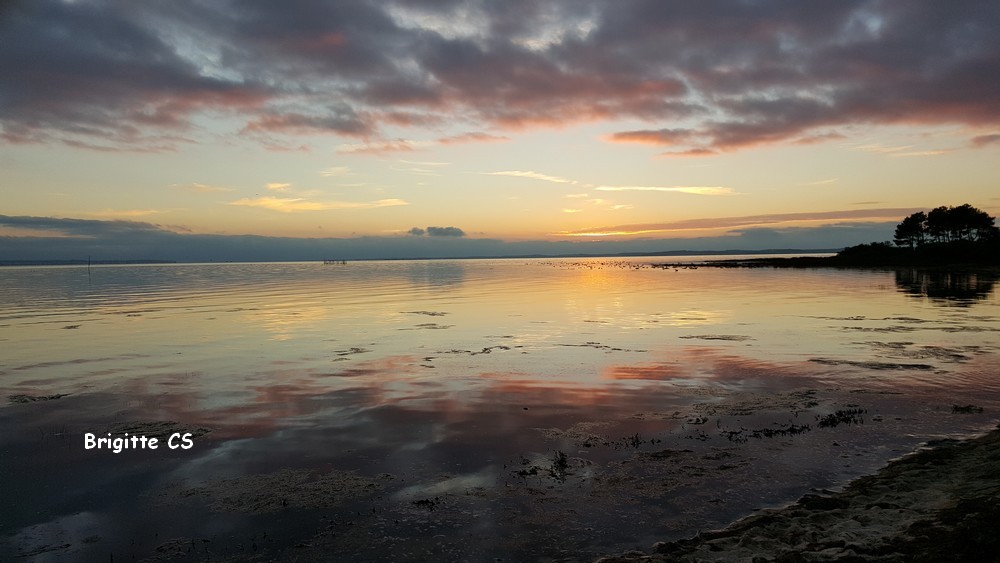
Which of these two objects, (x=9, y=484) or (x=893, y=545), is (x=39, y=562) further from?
(x=893, y=545)

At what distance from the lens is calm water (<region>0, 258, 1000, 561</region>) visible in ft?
31.9

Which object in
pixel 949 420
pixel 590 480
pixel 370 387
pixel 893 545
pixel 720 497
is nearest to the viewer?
pixel 893 545

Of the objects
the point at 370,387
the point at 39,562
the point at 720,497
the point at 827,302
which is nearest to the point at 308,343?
the point at 370,387

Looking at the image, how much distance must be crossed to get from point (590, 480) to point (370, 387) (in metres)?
11.2

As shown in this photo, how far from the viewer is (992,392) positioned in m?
18.0

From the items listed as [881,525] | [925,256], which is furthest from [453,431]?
[925,256]

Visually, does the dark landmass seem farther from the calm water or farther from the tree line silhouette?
the calm water

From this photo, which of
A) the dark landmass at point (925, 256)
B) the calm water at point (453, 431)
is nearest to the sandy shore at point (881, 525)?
the calm water at point (453, 431)

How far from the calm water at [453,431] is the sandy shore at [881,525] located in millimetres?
658

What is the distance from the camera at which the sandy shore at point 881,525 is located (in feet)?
25.1

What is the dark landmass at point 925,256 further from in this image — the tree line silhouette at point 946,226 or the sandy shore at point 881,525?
the sandy shore at point 881,525

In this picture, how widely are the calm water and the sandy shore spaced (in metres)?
0.66

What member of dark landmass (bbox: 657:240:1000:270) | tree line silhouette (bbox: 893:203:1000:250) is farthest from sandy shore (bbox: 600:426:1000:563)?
tree line silhouette (bbox: 893:203:1000:250)

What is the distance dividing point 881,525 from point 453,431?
9731mm
